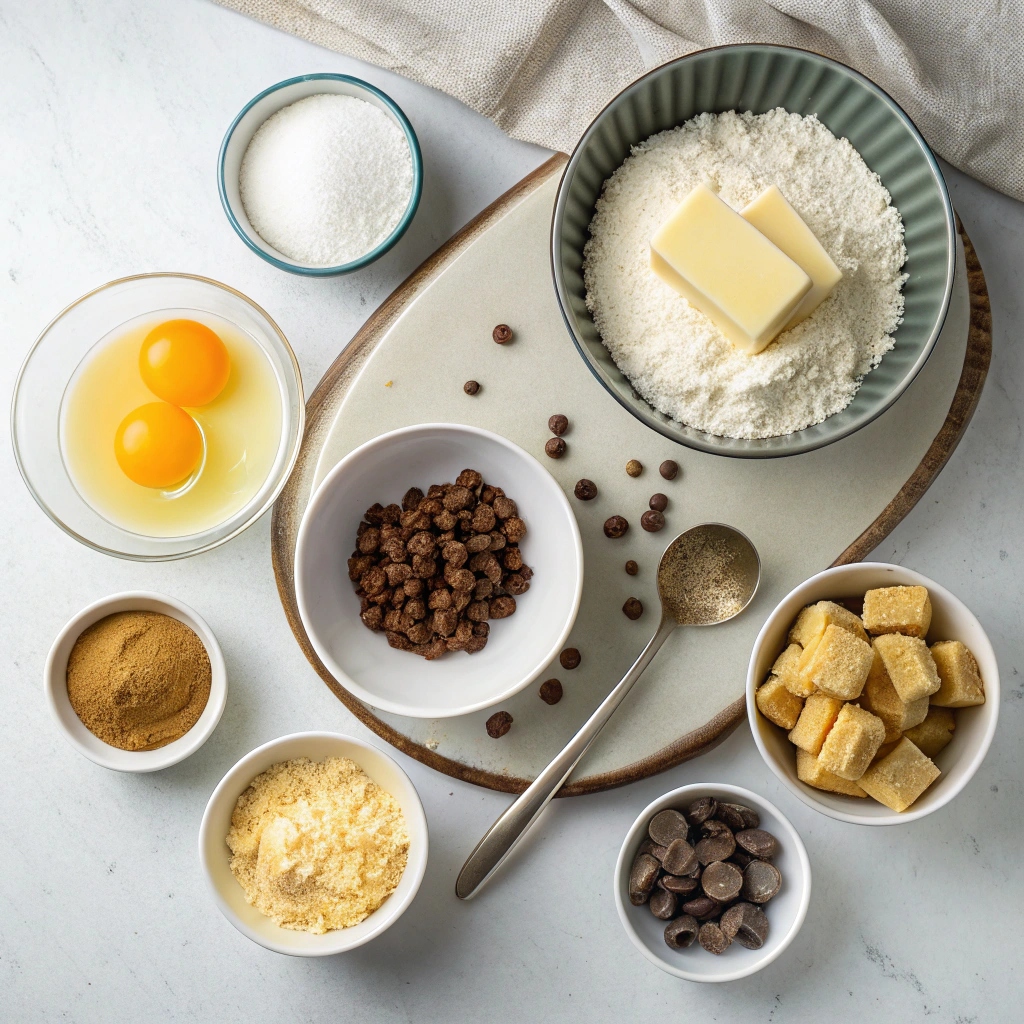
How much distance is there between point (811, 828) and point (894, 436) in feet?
3.08

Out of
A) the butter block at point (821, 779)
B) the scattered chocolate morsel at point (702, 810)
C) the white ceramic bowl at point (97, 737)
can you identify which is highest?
the butter block at point (821, 779)

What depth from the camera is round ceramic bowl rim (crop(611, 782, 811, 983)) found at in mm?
1713

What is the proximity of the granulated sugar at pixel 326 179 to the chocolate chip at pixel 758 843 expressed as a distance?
1.54 metres

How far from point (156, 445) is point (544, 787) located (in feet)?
3.77

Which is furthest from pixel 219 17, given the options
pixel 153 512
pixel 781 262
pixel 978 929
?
pixel 978 929

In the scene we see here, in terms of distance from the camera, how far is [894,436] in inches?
72.5

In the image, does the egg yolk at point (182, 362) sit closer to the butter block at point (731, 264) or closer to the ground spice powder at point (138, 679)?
the ground spice powder at point (138, 679)

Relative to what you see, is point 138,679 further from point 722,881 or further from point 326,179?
point 722,881

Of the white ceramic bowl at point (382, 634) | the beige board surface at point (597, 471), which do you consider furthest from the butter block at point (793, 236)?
the white ceramic bowl at point (382, 634)

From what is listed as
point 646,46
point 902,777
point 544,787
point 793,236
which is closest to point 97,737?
point 544,787

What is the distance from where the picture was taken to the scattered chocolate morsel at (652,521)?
71.9 inches

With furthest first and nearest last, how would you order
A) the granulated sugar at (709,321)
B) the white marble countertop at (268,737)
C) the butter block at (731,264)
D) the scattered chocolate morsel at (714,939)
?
the white marble countertop at (268,737), the scattered chocolate morsel at (714,939), the granulated sugar at (709,321), the butter block at (731,264)

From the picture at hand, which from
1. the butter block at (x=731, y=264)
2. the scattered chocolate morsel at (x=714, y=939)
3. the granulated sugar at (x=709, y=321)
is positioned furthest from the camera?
the scattered chocolate morsel at (x=714, y=939)

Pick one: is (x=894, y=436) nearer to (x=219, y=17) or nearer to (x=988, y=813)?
(x=988, y=813)
